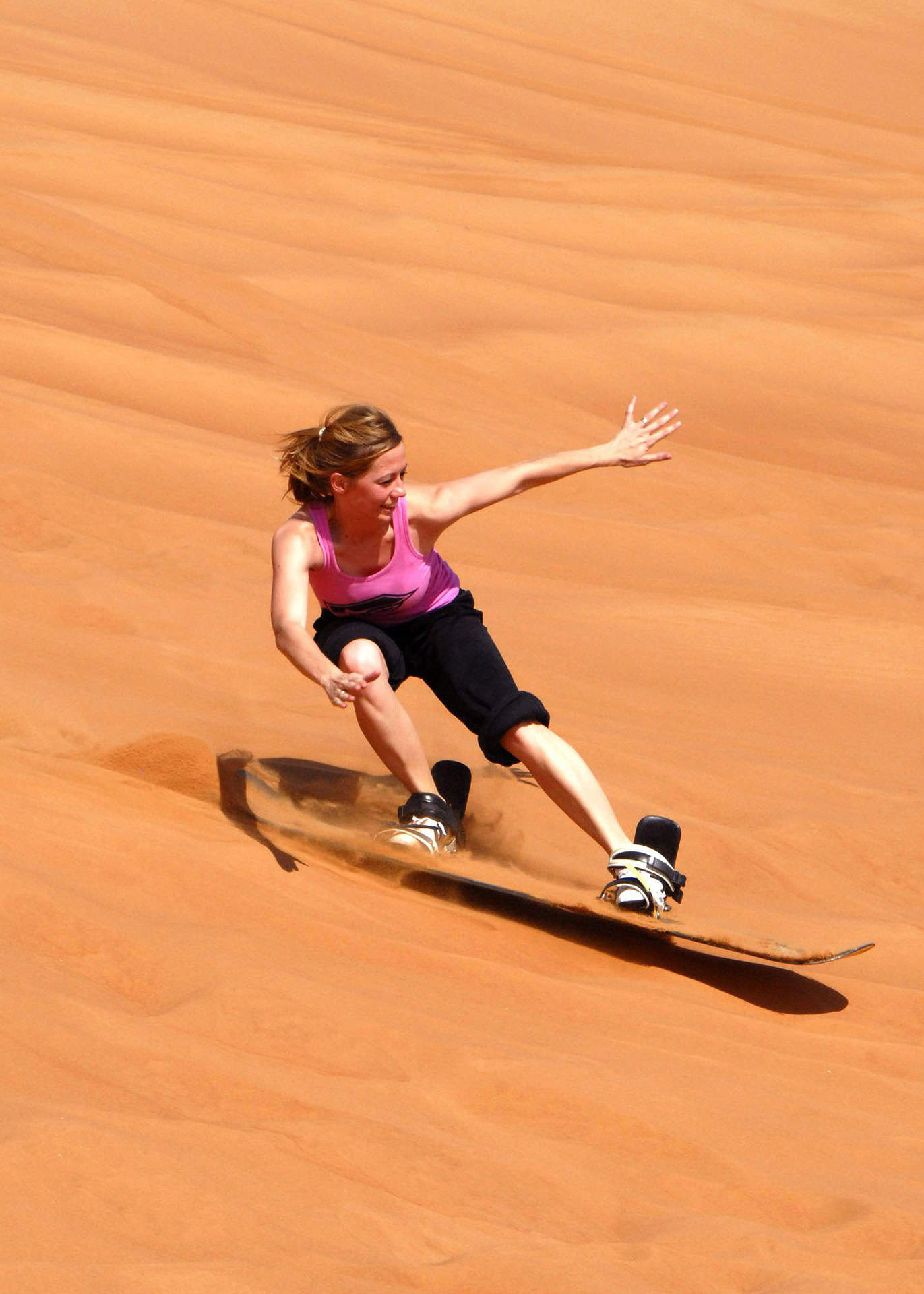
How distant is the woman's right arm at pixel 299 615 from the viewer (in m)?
3.79

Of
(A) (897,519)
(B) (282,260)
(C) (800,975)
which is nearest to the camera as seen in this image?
(C) (800,975)

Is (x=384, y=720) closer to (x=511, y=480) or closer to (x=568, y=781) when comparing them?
(x=568, y=781)

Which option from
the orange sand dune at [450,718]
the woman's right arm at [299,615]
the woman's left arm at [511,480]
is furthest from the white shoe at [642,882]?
the woman's left arm at [511,480]

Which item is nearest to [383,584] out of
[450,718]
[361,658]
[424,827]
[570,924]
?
[361,658]

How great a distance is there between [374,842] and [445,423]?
4593 millimetres

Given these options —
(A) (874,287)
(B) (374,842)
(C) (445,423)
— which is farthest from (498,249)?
(B) (374,842)

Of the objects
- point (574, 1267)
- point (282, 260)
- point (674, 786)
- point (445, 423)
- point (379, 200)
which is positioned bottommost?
point (574, 1267)

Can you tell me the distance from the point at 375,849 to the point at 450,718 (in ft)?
5.15

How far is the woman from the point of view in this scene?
419cm

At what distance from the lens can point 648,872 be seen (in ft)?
13.2

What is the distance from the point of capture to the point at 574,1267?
258 centimetres

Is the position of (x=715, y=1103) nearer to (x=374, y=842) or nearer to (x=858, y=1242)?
(x=858, y=1242)

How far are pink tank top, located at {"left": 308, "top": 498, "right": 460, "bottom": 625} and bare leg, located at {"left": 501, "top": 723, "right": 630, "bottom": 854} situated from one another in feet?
1.57

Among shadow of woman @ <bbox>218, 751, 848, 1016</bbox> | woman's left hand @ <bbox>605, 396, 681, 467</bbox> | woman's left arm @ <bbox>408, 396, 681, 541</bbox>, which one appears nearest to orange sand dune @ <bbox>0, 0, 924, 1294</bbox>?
shadow of woman @ <bbox>218, 751, 848, 1016</bbox>
